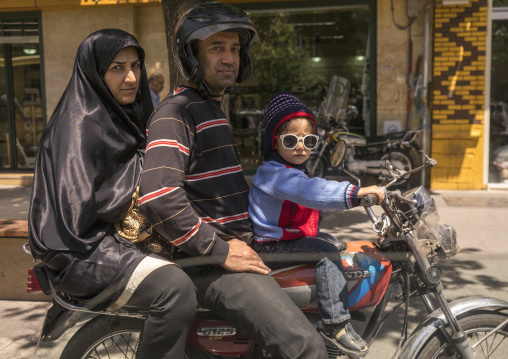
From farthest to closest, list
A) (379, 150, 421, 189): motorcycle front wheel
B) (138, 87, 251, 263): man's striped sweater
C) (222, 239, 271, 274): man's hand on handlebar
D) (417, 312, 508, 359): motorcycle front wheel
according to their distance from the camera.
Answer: (379, 150, 421, 189): motorcycle front wheel < (417, 312, 508, 359): motorcycle front wheel < (222, 239, 271, 274): man's hand on handlebar < (138, 87, 251, 263): man's striped sweater

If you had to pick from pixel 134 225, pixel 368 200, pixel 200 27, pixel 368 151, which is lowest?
pixel 368 151

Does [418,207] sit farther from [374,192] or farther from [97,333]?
[97,333]

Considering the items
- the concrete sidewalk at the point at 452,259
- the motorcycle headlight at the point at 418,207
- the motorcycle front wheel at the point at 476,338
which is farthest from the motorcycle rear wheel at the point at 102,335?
the motorcycle headlight at the point at 418,207

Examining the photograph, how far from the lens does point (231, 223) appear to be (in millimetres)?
2549

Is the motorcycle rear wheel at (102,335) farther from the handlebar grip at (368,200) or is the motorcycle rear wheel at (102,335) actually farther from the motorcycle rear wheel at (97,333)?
the handlebar grip at (368,200)

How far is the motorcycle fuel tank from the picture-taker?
2564 millimetres

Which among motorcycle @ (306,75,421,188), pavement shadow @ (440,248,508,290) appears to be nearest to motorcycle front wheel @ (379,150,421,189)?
motorcycle @ (306,75,421,188)

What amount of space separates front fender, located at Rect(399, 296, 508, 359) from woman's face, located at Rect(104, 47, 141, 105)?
1678 millimetres

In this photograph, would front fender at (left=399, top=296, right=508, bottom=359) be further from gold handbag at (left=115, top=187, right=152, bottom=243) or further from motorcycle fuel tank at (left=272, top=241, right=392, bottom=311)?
gold handbag at (left=115, top=187, right=152, bottom=243)

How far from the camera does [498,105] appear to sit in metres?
9.99

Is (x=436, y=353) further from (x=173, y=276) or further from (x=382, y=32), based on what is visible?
(x=382, y=32)

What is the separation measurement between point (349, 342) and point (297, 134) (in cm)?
93

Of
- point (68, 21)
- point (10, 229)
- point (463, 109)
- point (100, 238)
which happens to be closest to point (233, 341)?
point (100, 238)

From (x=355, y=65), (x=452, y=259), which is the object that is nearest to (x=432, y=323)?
(x=452, y=259)
